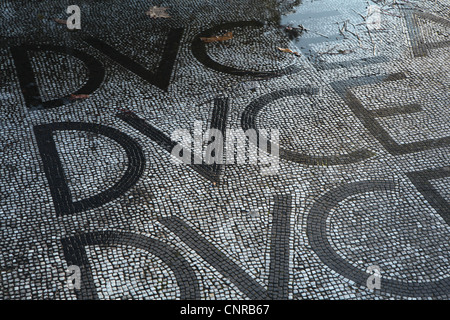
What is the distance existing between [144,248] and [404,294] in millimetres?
4393

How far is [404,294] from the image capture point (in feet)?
26.7

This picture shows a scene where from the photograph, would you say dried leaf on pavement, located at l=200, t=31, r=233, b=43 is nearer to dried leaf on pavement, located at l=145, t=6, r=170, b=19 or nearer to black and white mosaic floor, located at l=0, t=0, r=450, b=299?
black and white mosaic floor, located at l=0, t=0, r=450, b=299

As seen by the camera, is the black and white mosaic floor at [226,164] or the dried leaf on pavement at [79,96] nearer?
the black and white mosaic floor at [226,164]

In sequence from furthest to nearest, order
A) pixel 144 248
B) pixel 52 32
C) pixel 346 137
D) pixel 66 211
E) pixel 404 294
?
1. pixel 52 32
2. pixel 346 137
3. pixel 66 211
4. pixel 144 248
5. pixel 404 294

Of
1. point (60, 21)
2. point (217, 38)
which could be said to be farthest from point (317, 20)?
point (60, 21)

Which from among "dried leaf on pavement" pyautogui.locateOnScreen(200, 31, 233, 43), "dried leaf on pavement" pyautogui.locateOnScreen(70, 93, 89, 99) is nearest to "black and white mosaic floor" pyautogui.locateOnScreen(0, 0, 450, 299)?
"dried leaf on pavement" pyautogui.locateOnScreen(70, 93, 89, 99)

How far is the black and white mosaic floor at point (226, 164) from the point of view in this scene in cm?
848

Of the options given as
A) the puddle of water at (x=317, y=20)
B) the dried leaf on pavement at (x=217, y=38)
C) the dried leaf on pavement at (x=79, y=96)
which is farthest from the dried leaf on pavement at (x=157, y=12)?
the dried leaf on pavement at (x=79, y=96)

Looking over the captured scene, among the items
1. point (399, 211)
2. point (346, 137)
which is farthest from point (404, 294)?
point (346, 137)

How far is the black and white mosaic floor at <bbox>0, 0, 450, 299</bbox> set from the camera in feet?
27.8

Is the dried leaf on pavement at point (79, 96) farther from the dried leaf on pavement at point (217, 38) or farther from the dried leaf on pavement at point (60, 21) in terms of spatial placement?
the dried leaf on pavement at point (60, 21)

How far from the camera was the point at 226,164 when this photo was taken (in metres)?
10.7

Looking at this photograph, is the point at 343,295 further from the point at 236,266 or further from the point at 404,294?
the point at 236,266

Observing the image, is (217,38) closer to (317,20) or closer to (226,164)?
(317,20)
